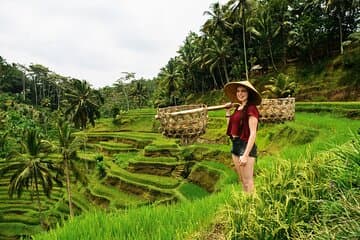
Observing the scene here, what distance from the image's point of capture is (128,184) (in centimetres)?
2581

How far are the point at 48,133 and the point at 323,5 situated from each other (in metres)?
42.4

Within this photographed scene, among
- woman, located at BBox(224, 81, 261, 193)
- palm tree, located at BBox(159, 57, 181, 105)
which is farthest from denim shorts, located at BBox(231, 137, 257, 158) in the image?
palm tree, located at BBox(159, 57, 181, 105)

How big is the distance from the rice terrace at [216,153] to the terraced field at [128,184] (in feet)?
0.39

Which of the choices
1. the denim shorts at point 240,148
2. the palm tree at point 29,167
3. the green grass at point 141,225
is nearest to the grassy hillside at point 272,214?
the green grass at point 141,225

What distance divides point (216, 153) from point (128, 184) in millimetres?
6510

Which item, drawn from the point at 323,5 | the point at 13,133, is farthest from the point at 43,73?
the point at 323,5

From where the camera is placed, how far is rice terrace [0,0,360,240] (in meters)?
3.18

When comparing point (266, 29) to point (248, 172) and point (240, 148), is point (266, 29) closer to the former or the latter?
point (240, 148)

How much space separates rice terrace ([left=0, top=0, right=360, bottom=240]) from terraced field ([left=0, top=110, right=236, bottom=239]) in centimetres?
12

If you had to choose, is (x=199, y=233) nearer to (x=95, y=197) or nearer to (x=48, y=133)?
(x=95, y=197)

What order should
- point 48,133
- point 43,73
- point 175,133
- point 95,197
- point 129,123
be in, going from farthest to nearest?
point 43,73 < point 48,133 < point 129,123 < point 95,197 < point 175,133

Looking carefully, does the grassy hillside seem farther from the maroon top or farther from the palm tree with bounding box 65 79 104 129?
the palm tree with bounding box 65 79 104 129

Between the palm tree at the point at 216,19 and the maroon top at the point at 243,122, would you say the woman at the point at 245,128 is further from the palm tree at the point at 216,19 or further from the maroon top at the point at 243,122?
the palm tree at the point at 216,19

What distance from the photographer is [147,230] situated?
3.90m
